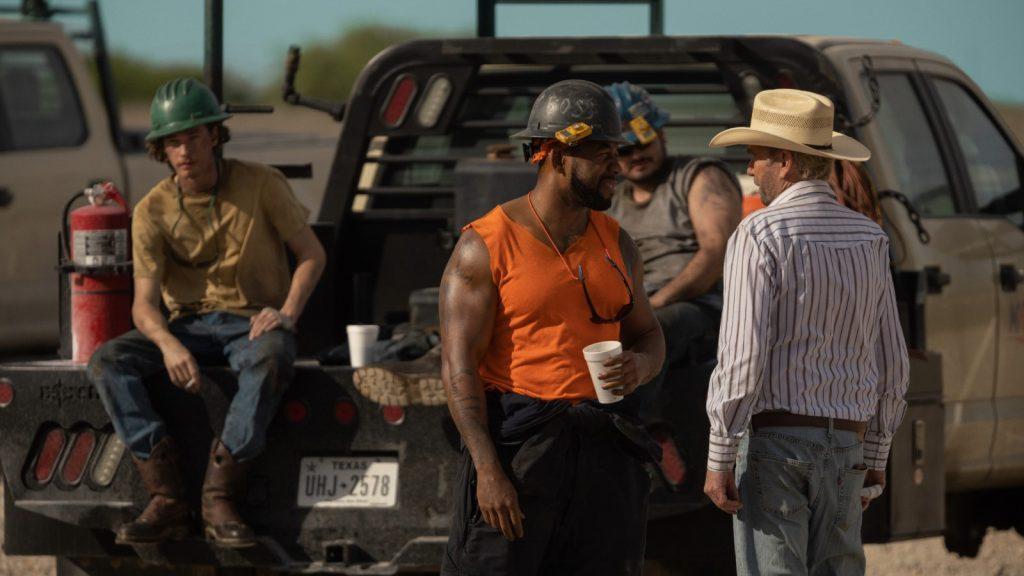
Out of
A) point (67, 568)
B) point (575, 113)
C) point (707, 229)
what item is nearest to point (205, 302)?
point (67, 568)

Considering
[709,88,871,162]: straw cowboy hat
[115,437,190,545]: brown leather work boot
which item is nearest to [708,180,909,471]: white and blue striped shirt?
[709,88,871,162]: straw cowboy hat

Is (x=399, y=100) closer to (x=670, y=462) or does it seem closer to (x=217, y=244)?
(x=217, y=244)

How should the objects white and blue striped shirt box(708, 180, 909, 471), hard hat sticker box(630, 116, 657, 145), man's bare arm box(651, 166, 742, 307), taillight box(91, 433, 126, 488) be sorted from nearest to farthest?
white and blue striped shirt box(708, 180, 909, 471)
taillight box(91, 433, 126, 488)
man's bare arm box(651, 166, 742, 307)
hard hat sticker box(630, 116, 657, 145)

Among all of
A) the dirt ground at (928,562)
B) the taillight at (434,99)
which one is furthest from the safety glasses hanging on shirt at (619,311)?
the dirt ground at (928,562)

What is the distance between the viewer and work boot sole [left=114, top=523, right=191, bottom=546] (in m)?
5.88

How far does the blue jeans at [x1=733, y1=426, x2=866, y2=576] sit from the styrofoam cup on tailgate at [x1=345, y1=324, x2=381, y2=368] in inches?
78.2

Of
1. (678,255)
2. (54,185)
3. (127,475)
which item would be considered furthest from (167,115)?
(54,185)

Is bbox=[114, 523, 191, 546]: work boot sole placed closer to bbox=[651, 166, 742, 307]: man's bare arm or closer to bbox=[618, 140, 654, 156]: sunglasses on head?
bbox=[651, 166, 742, 307]: man's bare arm

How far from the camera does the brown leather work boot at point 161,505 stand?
5.88 metres

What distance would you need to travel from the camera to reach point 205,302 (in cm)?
629

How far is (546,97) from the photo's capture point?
Answer: 184 inches

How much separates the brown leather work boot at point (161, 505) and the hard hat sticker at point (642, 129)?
6.08 feet

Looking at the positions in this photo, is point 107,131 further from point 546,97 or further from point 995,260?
point 546,97

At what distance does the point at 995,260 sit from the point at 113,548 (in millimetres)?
3362
